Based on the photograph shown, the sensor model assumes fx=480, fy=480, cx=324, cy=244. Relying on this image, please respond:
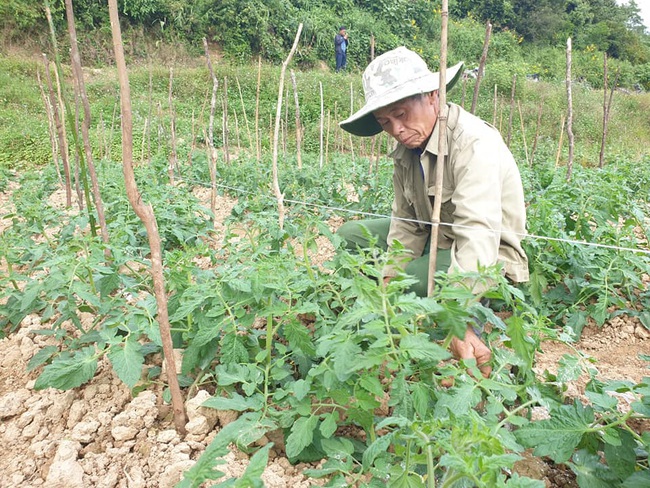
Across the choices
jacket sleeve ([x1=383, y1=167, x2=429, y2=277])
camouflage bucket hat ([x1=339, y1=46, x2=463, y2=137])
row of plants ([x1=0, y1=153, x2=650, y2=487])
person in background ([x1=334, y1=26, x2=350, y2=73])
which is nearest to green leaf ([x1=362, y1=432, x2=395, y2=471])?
row of plants ([x1=0, y1=153, x2=650, y2=487])

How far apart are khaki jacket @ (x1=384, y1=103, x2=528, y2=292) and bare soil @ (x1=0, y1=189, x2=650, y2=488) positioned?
61 centimetres

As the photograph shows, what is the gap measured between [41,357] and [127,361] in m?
0.64

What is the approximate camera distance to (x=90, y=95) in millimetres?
11508

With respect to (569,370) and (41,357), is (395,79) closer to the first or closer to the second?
(569,370)

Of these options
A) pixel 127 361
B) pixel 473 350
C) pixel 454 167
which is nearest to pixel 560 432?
pixel 473 350

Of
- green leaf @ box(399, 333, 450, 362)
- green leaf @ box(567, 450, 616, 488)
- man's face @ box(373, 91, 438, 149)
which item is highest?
man's face @ box(373, 91, 438, 149)

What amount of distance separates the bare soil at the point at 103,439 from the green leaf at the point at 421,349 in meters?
0.54

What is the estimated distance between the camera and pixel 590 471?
4.35 feet

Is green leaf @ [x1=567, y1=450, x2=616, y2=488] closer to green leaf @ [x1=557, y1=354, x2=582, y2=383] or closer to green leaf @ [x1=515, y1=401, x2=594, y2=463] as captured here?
green leaf @ [x1=515, y1=401, x2=594, y2=463]

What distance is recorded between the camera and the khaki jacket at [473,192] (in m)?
1.88

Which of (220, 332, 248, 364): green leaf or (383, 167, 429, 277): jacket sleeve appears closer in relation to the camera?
(220, 332, 248, 364): green leaf

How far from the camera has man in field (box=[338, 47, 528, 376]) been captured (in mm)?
1896

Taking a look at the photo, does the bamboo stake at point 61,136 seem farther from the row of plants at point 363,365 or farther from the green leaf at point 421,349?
the green leaf at point 421,349

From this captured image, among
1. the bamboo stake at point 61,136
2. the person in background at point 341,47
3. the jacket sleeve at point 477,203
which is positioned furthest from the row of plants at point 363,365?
the person in background at point 341,47
